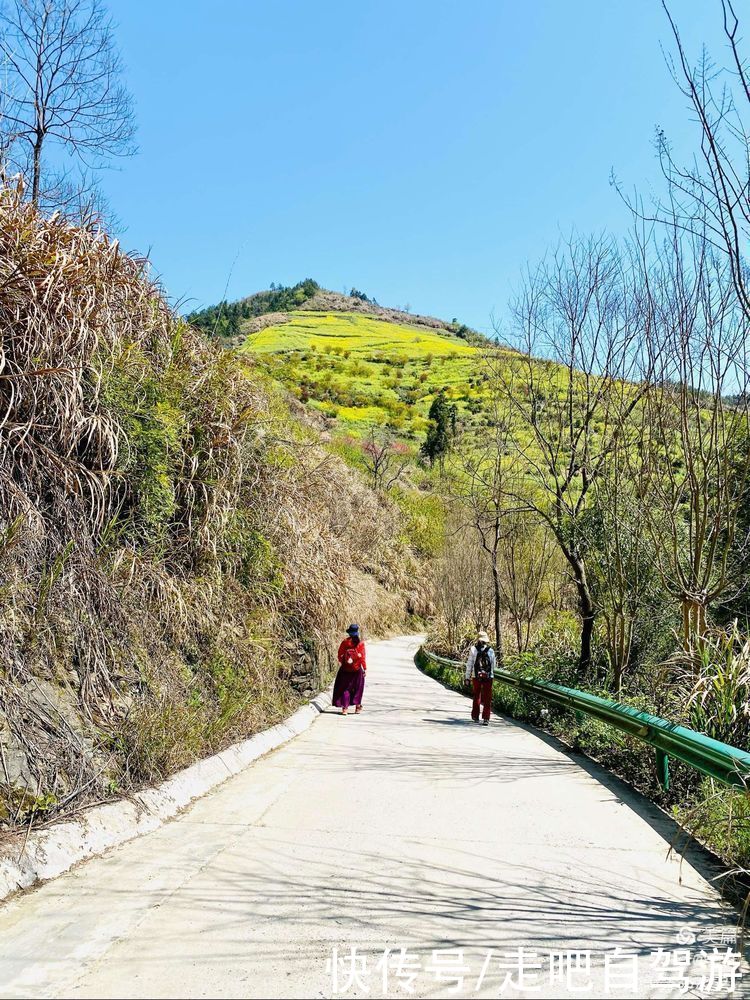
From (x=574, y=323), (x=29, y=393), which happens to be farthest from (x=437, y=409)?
(x=29, y=393)

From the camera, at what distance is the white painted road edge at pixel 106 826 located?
4637 mm

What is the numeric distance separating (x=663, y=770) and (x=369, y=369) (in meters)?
83.0

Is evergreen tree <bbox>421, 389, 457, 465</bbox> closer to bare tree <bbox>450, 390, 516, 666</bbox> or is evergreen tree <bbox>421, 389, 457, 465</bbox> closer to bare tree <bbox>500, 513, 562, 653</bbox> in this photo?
bare tree <bbox>500, 513, 562, 653</bbox>

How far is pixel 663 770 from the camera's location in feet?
24.1

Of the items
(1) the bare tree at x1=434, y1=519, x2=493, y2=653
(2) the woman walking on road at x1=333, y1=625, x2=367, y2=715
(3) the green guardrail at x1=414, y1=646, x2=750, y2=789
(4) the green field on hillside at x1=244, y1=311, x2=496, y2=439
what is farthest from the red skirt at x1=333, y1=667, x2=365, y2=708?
(4) the green field on hillside at x1=244, y1=311, x2=496, y2=439

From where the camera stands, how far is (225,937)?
394cm

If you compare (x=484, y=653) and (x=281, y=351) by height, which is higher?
(x=281, y=351)

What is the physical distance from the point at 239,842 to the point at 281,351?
288 feet

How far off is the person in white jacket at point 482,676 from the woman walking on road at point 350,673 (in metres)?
1.82

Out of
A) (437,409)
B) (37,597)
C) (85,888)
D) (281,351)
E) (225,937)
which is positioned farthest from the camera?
(281,351)

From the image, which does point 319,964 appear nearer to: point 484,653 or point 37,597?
point 37,597

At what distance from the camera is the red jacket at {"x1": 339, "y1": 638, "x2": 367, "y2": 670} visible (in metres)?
13.4

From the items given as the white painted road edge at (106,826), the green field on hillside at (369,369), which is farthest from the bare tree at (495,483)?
the green field on hillside at (369,369)

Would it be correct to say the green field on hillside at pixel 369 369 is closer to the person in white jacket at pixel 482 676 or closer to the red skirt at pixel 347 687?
the person in white jacket at pixel 482 676
